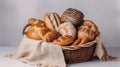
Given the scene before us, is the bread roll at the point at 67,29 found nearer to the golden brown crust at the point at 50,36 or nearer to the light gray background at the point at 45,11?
the golden brown crust at the point at 50,36

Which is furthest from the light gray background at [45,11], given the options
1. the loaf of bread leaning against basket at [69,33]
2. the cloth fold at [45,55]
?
the cloth fold at [45,55]

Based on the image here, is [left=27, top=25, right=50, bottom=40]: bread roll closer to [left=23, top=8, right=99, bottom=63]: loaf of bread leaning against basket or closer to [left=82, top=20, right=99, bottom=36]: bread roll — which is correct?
[left=23, top=8, right=99, bottom=63]: loaf of bread leaning against basket

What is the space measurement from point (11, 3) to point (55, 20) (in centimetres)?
44

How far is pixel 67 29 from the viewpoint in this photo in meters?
1.14

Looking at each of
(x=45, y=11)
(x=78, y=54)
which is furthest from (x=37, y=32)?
(x=45, y=11)

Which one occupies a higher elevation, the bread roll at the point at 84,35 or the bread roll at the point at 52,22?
the bread roll at the point at 52,22

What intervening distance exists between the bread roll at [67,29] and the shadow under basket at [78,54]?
64 mm

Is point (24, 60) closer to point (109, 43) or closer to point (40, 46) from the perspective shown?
point (40, 46)

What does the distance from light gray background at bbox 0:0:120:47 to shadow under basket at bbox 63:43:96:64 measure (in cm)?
43

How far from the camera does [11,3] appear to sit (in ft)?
5.06

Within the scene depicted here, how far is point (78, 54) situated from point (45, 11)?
0.50 meters

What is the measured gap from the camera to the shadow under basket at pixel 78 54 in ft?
3.62

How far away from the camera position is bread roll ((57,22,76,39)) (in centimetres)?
113

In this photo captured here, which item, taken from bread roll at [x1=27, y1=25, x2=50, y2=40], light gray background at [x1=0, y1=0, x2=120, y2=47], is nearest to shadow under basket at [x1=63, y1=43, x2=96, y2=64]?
bread roll at [x1=27, y1=25, x2=50, y2=40]
